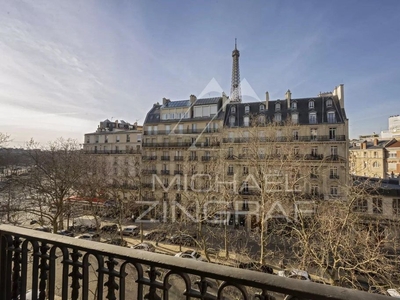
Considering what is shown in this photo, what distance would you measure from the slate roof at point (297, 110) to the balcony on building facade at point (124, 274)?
58.8ft

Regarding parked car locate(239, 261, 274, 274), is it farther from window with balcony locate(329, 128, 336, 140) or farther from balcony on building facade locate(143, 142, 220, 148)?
window with balcony locate(329, 128, 336, 140)

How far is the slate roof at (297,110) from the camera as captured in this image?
17.5m

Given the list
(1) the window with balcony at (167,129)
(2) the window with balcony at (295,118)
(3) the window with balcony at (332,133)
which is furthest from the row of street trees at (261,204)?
(1) the window with balcony at (167,129)

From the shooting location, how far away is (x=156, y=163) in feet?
70.1

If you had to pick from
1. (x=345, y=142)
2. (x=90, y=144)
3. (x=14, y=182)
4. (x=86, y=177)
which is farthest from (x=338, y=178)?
(x=90, y=144)

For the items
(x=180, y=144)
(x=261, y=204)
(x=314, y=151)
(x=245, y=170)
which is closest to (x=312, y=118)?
(x=314, y=151)

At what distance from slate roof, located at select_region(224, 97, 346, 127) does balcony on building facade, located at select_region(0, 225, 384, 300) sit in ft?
58.8

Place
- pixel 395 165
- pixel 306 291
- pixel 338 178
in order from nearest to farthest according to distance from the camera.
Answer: pixel 306 291
pixel 338 178
pixel 395 165

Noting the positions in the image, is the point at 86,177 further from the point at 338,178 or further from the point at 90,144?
the point at 338,178

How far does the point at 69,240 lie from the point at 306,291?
1585 millimetres

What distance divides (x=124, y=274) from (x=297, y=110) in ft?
65.3

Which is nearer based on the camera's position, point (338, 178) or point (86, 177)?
point (86, 177)

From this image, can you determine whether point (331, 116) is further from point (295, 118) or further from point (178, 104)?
point (178, 104)

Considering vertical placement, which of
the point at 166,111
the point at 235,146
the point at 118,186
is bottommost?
the point at 118,186
